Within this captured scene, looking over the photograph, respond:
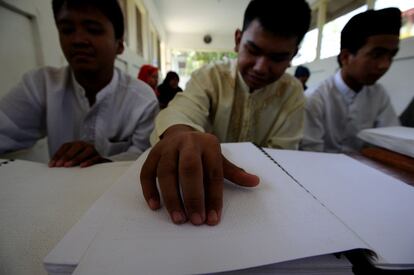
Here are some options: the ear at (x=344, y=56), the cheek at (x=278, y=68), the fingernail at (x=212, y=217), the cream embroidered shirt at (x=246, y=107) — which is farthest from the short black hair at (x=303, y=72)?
the fingernail at (x=212, y=217)

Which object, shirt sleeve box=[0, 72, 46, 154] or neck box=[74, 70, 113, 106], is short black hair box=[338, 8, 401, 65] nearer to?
neck box=[74, 70, 113, 106]

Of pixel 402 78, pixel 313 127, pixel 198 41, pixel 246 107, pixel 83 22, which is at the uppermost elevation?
pixel 198 41

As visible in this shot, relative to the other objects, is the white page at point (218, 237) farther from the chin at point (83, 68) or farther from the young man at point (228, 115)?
the chin at point (83, 68)

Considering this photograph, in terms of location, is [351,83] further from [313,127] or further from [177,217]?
[177,217]

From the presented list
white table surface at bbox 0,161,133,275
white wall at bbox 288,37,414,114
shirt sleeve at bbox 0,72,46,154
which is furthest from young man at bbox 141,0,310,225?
white wall at bbox 288,37,414,114

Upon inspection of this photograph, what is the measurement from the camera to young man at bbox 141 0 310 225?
23 cm

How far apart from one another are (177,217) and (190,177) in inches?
2.0

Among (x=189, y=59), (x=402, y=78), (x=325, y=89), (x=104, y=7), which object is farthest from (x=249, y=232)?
(x=189, y=59)

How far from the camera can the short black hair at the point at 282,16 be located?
0.57m

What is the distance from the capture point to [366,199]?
0.25 m

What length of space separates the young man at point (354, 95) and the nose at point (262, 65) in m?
0.39

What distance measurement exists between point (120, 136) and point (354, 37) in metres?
0.96

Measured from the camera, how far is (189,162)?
0.82 ft

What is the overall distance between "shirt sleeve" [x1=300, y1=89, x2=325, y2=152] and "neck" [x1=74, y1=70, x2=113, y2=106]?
0.80 meters
